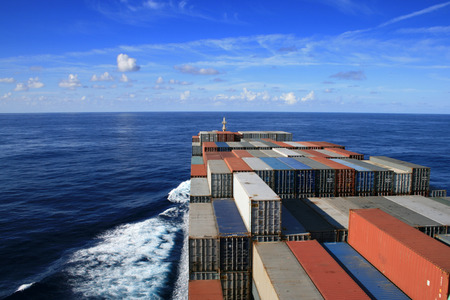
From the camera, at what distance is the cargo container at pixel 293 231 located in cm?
2122

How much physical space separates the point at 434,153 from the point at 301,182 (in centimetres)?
8072

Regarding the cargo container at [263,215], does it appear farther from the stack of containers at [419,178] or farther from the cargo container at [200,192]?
the stack of containers at [419,178]

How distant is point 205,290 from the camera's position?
19.2m

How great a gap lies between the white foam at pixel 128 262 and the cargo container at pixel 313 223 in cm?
1298

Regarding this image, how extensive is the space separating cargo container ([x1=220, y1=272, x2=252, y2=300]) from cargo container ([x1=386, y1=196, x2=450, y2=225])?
1658 centimetres

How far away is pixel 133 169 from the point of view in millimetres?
69625

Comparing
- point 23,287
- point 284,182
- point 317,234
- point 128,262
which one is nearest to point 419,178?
point 284,182

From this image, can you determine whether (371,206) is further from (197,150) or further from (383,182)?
(197,150)

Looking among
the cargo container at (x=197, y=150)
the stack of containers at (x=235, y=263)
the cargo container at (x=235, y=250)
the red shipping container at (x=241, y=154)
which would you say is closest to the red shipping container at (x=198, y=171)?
the red shipping container at (x=241, y=154)

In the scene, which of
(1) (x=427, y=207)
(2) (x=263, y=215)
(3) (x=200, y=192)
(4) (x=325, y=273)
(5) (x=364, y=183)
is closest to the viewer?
(4) (x=325, y=273)

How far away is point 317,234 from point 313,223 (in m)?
1.42

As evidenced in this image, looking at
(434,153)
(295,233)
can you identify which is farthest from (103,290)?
(434,153)

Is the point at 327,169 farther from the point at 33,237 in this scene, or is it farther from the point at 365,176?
the point at 33,237

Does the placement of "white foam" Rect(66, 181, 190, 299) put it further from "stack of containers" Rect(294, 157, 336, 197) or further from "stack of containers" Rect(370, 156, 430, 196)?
"stack of containers" Rect(370, 156, 430, 196)
